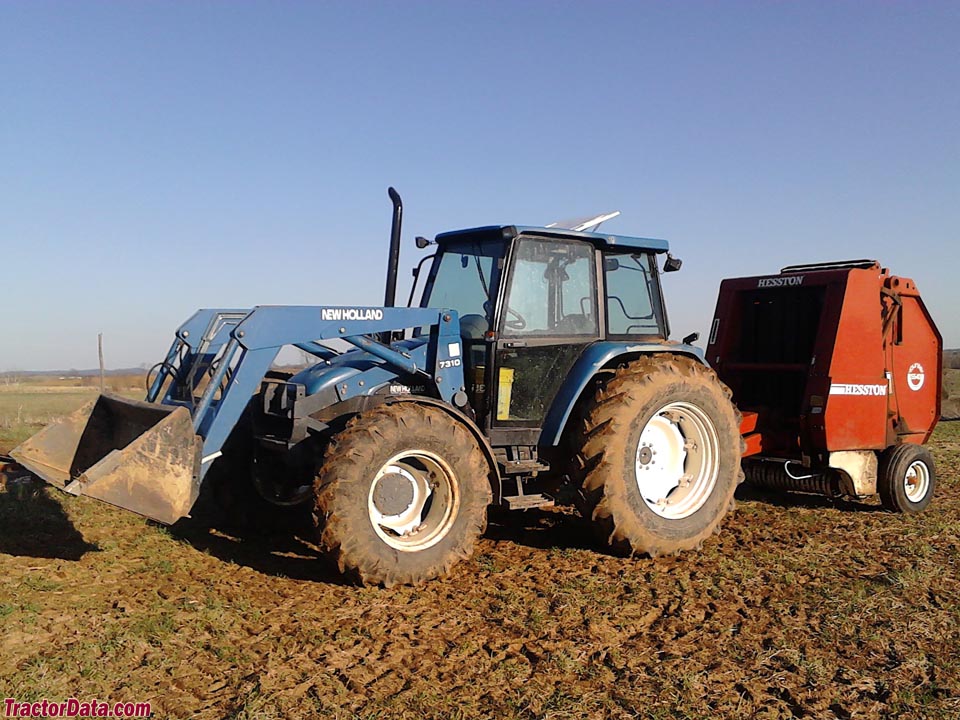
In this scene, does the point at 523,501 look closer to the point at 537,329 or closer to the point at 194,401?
the point at 537,329

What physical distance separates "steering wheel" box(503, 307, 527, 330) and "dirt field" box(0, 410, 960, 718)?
1.67m

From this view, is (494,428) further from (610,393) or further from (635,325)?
(635,325)

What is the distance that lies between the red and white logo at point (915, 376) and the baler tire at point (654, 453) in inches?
104

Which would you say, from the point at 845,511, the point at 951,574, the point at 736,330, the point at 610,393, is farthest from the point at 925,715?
the point at 736,330

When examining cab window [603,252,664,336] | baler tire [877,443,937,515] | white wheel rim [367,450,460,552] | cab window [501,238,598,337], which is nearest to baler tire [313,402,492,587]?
white wheel rim [367,450,460,552]

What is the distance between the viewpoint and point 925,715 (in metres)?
3.40

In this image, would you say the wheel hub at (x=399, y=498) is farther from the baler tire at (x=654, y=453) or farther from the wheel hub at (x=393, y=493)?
the baler tire at (x=654, y=453)

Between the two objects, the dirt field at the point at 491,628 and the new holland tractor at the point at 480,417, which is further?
the new holland tractor at the point at 480,417

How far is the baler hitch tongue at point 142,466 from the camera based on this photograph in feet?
14.6

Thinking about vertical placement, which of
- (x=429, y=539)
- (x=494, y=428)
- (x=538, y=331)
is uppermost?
(x=538, y=331)

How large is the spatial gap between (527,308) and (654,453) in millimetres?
1582

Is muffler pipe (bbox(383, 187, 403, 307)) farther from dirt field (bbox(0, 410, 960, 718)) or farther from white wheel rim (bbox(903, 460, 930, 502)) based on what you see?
white wheel rim (bbox(903, 460, 930, 502))

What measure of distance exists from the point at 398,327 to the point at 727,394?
2.76 m

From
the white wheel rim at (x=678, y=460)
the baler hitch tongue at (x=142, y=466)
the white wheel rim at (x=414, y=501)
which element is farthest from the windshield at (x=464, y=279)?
the baler hitch tongue at (x=142, y=466)
